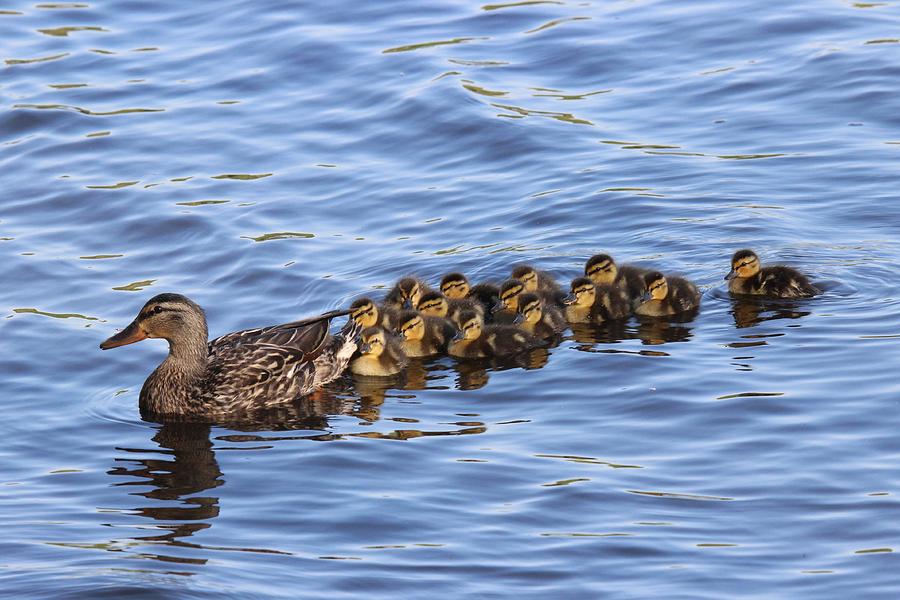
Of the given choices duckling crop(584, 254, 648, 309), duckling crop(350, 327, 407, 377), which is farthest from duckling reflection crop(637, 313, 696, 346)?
duckling crop(350, 327, 407, 377)

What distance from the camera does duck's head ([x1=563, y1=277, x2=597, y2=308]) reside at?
9.76 metres

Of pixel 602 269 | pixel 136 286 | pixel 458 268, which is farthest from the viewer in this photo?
pixel 458 268

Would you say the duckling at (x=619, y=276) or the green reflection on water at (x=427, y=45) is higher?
the green reflection on water at (x=427, y=45)

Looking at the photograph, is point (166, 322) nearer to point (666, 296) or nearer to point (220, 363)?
point (220, 363)

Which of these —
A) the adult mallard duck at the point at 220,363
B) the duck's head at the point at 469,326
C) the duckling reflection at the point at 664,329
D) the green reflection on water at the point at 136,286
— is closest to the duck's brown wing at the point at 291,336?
the adult mallard duck at the point at 220,363

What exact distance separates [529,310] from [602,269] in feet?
1.93

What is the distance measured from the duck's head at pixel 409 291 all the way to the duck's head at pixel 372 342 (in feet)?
2.00

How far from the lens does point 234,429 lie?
871 centimetres

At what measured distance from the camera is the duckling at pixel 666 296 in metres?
9.70

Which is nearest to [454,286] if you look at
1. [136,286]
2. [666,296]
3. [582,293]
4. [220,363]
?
[582,293]

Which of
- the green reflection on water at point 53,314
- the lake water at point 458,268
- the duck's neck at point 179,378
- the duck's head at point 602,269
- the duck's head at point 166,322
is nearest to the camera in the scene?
the lake water at point 458,268

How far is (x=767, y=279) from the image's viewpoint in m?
9.77

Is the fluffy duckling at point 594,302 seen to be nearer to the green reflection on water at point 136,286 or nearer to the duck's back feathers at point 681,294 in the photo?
the duck's back feathers at point 681,294

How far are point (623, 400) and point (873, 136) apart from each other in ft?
16.2
